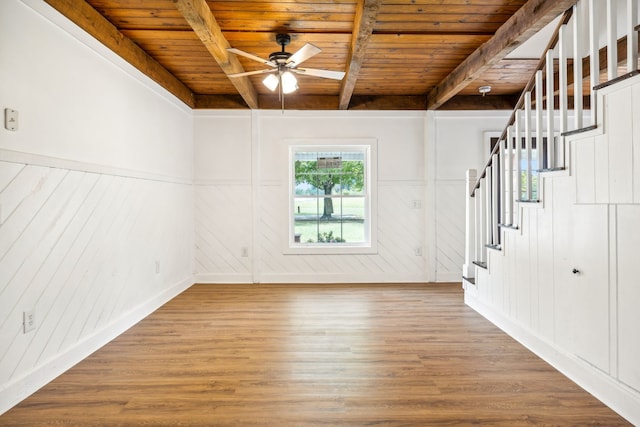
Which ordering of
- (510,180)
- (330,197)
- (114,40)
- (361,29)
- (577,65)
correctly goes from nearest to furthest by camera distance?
(577,65) → (361,29) → (114,40) → (510,180) → (330,197)

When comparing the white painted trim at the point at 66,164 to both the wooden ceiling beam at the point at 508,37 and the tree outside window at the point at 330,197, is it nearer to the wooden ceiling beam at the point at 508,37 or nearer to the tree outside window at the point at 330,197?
the tree outside window at the point at 330,197

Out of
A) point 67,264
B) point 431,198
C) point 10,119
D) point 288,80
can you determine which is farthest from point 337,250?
point 10,119

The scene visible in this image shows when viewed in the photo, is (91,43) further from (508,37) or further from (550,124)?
(550,124)

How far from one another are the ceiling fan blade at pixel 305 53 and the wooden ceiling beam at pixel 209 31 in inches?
23.8

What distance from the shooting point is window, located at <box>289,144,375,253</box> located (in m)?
5.52

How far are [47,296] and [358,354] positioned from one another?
215 cm

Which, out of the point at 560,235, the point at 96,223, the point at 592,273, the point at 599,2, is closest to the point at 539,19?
the point at 599,2

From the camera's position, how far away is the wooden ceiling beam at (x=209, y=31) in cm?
255

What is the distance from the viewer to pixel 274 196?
17.7 feet

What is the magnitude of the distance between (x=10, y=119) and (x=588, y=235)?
343cm

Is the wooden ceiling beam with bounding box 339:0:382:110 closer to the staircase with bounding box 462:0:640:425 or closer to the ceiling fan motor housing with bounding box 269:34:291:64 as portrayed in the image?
the ceiling fan motor housing with bounding box 269:34:291:64

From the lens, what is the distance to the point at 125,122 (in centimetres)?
351

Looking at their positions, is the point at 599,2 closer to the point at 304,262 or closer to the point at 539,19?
the point at 539,19

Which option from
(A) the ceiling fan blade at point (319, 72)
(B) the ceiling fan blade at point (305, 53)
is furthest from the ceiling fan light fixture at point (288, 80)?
(B) the ceiling fan blade at point (305, 53)
